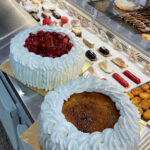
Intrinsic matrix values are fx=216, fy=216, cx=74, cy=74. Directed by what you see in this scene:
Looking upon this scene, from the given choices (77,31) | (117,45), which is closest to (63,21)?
(77,31)

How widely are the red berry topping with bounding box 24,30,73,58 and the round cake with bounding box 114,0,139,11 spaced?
1950 millimetres

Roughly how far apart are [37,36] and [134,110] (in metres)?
1.04

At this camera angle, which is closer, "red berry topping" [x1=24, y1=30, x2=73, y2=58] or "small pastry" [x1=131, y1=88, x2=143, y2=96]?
"red berry topping" [x1=24, y1=30, x2=73, y2=58]

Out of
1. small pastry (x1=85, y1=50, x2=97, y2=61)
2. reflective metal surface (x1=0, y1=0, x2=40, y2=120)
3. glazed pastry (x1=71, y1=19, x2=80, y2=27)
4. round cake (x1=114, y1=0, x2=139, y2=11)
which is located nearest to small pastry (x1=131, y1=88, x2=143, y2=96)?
small pastry (x1=85, y1=50, x2=97, y2=61)

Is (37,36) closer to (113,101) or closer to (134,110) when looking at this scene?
(113,101)

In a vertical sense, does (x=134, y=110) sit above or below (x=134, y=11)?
above

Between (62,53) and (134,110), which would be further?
(62,53)

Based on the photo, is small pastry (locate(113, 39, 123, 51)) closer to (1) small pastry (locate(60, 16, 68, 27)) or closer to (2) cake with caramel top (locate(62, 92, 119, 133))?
(1) small pastry (locate(60, 16, 68, 27))

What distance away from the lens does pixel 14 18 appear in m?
2.71

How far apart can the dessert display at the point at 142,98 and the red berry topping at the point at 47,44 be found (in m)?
0.79

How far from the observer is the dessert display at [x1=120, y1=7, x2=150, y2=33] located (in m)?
3.30

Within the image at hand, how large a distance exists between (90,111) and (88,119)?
2.5 inches

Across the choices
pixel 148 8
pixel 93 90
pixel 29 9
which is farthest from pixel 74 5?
pixel 93 90

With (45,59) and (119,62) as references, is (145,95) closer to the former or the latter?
(119,62)
